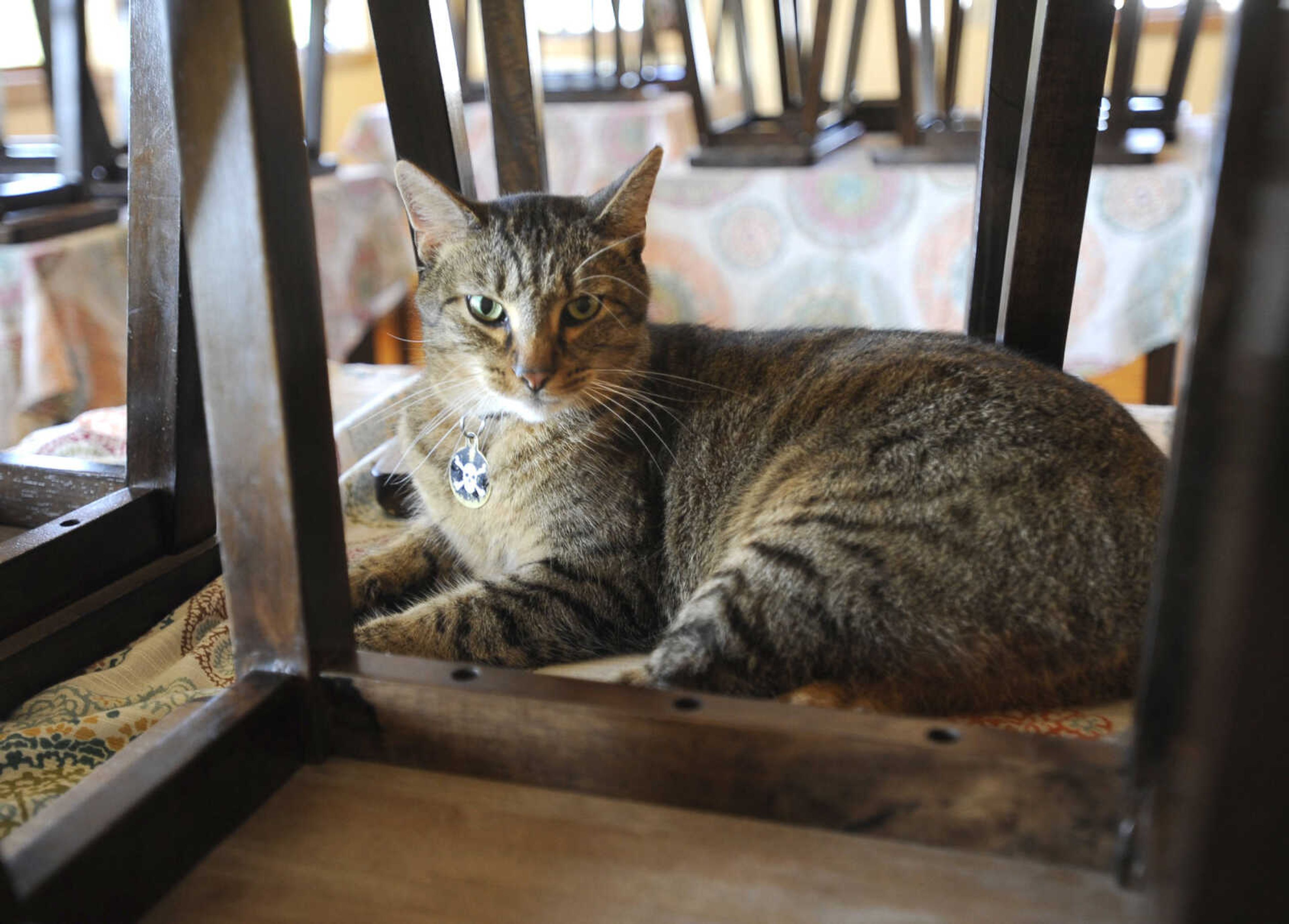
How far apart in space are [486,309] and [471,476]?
0.68 ft

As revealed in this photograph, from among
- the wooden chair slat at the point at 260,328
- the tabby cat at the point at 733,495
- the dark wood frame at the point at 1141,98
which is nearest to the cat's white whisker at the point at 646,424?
the tabby cat at the point at 733,495

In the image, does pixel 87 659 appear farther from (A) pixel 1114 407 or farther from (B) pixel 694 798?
(A) pixel 1114 407

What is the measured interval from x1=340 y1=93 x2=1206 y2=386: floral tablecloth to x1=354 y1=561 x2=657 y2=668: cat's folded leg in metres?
1.57

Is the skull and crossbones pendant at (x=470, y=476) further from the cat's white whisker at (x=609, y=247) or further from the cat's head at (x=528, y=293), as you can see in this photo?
the cat's white whisker at (x=609, y=247)

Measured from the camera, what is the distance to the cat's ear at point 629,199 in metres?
1.29

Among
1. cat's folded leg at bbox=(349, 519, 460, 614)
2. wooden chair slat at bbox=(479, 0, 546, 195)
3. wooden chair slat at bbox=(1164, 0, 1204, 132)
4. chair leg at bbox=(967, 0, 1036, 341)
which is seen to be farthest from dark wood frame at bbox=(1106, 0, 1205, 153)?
cat's folded leg at bbox=(349, 519, 460, 614)

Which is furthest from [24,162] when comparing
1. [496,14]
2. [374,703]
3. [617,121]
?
[374,703]

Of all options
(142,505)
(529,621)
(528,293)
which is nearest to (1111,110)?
(528,293)

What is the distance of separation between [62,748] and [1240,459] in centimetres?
94

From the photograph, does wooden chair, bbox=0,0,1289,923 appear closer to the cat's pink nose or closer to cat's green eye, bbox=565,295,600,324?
the cat's pink nose

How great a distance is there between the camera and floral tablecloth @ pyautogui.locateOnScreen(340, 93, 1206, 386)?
2525 millimetres

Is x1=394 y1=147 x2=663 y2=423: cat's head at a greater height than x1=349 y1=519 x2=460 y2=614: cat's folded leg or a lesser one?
greater

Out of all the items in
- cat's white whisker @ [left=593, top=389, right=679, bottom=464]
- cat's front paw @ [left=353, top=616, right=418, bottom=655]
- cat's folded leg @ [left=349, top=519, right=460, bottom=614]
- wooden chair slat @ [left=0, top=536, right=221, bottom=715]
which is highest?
cat's white whisker @ [left=593, top=389, right=679, bottom=464]

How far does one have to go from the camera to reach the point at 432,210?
127 cm
